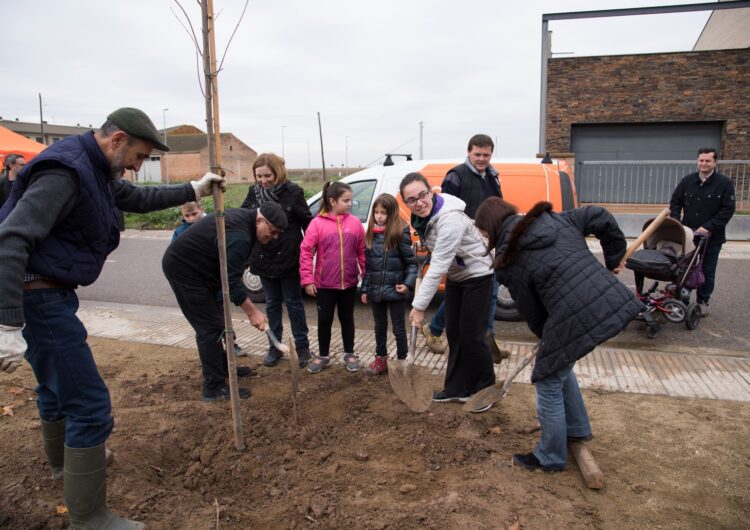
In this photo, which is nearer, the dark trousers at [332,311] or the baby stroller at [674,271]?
the dark trousers at [332,311]

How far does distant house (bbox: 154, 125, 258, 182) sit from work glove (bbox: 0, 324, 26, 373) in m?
51.4

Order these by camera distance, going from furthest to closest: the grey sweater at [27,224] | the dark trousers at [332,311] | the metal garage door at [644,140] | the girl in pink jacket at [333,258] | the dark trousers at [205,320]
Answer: the metal garage door at [644,140]
the dark trousers at [332,311]
the girl in pink jacket at [333,258]
the dark trousers at [205,320]
the grey sweater at [27,224]

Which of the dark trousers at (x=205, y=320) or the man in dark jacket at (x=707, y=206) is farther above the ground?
the man in dark jacket at (x=707, y=206)

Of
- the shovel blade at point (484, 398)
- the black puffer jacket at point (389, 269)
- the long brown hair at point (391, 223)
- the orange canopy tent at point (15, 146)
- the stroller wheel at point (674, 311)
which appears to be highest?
the orange canopy tent at point (15, 146)

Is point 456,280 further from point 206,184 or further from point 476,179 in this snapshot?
point 206,184

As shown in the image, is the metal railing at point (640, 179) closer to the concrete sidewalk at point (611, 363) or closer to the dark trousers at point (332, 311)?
the concrete sidewalk at point (611, 363)

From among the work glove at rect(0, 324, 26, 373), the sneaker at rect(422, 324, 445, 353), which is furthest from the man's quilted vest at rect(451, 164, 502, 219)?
the work glove at rect(0, 324, 26, 373)

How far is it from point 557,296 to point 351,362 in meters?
2.45

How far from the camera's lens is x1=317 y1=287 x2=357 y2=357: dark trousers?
15.9 ft

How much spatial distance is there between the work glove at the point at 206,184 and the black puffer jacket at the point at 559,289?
1609 mm

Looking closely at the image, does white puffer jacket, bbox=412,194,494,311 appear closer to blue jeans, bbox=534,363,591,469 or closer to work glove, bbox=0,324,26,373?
blue jeans, bbox=534,363,591,469

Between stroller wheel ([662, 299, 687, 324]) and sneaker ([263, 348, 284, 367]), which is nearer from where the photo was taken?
sneaker ([263, 348, 284, 367])

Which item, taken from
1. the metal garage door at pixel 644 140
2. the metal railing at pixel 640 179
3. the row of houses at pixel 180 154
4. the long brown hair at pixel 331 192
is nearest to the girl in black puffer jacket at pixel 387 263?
the long brown hair at pixel 331 192

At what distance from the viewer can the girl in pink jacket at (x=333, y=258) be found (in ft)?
15.5
